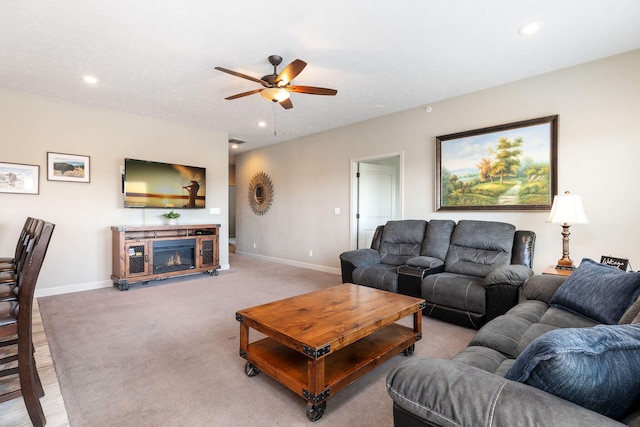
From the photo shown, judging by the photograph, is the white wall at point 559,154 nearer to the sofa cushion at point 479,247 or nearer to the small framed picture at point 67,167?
the sofa cushion at point 479,247

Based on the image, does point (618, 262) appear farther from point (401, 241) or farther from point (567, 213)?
point (401, 241)

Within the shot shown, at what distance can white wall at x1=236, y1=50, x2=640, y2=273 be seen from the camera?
2.98 meters

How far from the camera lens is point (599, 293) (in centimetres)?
178

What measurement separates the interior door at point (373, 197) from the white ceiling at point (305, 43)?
166 centimetres

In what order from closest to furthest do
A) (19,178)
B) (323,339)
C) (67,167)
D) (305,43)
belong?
(323,339) → (305,43) → (19,178) → (67,167)

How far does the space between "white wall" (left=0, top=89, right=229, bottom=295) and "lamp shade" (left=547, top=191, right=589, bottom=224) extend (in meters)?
5.47

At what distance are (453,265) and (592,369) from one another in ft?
9.61

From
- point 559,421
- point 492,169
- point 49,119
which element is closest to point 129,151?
point 49,119

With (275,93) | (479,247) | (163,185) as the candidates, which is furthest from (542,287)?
(163,185)

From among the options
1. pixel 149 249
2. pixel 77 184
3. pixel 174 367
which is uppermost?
pixel 77 184

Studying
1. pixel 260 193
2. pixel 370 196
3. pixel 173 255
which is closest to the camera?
pixel 173 255

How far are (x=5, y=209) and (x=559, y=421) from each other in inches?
220

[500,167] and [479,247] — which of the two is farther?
[500,167]

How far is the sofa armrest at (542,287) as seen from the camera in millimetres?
2324
